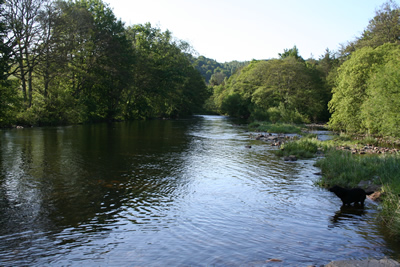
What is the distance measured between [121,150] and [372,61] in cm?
3241

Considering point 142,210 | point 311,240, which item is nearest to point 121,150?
point 142,210

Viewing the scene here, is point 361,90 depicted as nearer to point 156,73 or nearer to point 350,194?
point 350,194

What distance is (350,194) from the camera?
10.8m

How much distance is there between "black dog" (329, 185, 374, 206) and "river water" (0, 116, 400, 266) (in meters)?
0.49

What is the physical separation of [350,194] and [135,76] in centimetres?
6369

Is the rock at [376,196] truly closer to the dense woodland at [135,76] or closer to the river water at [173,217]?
the river water at [173,217]

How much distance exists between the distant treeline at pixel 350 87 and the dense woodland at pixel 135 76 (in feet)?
0.40

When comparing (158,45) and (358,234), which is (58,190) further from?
(158,45)

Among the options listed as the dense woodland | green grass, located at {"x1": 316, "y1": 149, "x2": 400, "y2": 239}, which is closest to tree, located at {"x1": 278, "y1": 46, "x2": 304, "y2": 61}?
the dense woodland

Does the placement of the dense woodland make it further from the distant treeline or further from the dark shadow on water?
the dark shadow on water

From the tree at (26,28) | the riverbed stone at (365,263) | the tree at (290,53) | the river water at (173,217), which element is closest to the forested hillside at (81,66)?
the tree at (26,28)

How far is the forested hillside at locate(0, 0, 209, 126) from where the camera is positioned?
122 ft

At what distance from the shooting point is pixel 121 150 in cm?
2339

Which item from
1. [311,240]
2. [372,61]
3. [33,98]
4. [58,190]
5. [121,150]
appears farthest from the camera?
[33,98]
